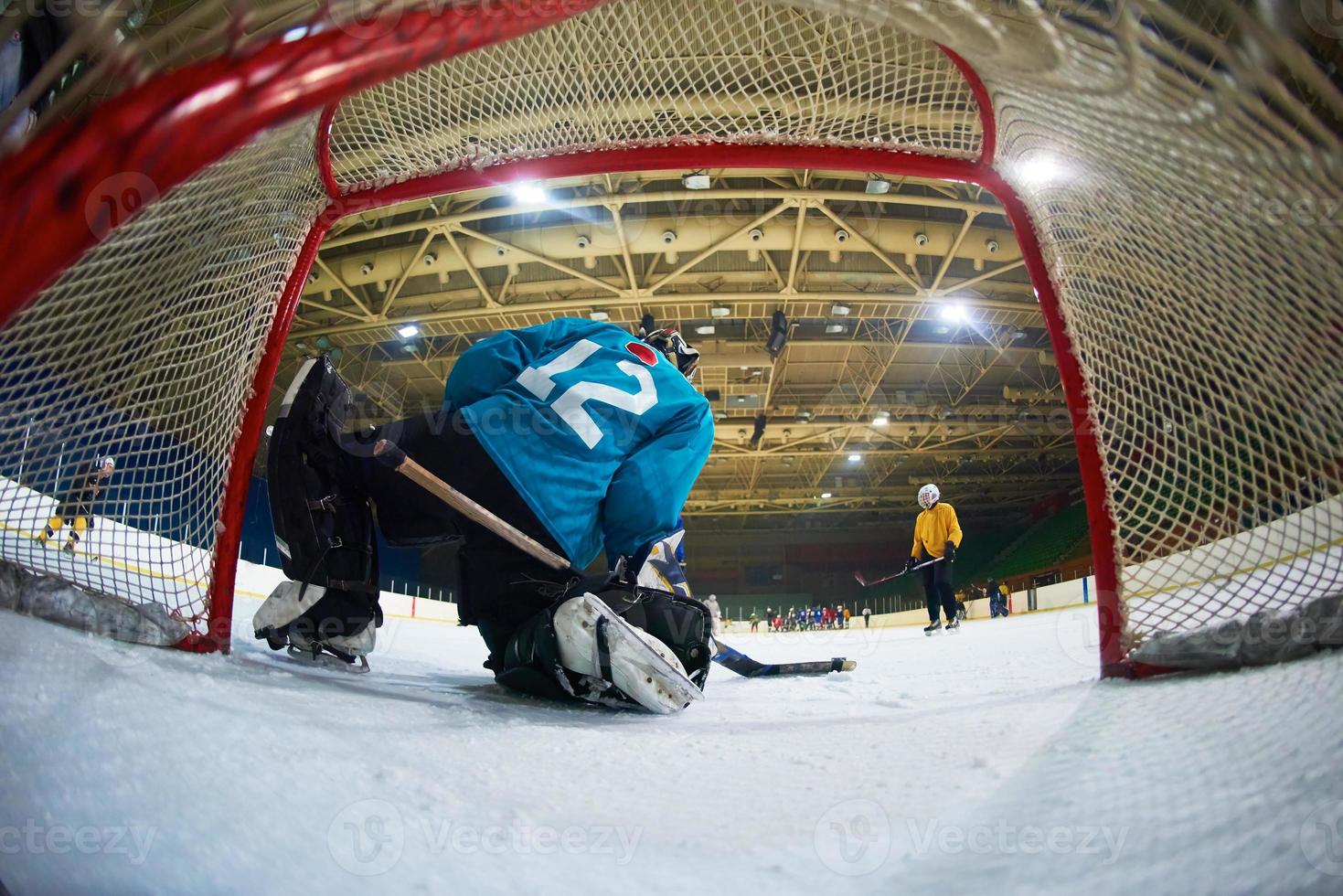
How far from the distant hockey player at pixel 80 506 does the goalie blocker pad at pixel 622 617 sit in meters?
0.89

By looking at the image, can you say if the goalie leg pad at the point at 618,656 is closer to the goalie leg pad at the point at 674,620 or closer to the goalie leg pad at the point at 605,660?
the goalie leg pad at the point at 605,660

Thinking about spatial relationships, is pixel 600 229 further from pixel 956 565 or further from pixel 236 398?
pixel 956 565

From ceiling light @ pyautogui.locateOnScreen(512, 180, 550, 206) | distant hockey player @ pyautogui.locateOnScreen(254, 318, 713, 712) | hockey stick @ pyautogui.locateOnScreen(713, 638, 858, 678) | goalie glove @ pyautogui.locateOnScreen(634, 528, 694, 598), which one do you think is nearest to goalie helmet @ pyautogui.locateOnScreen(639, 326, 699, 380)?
distant hockey player @ pyautogui.locateOnScreen(254, 318, 713, 712)

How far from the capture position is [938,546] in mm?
6016

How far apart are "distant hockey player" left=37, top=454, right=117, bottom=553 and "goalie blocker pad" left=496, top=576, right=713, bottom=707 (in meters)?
0.89

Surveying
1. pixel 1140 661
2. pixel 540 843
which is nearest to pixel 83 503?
pixel 540 843

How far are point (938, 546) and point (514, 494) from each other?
5.52 metres

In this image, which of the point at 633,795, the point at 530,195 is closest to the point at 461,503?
the point at 633,795

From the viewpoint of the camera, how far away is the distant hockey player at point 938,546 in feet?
19.5

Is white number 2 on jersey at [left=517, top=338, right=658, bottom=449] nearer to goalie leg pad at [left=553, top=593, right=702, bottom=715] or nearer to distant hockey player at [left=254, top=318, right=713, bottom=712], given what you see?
distant hockey player at [left=254, top=318, right=713, bottom=712]

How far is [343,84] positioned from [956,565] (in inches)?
914

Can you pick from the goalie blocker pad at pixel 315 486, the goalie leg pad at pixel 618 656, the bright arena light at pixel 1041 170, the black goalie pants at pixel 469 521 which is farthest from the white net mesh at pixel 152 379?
the bright arena light at pixel 1041 170

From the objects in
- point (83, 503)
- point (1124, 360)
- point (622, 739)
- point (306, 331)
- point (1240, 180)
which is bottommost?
point (622, 739)

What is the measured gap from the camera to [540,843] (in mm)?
513
